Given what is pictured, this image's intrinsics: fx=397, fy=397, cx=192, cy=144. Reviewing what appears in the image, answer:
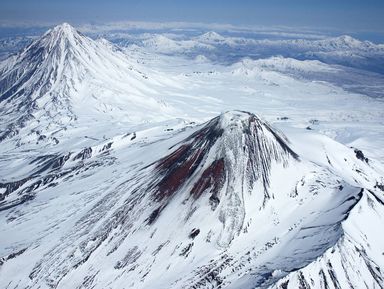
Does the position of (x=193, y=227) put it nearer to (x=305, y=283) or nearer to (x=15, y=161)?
(x=305, y=283)

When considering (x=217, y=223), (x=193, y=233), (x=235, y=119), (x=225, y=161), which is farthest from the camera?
(x=235, y=119)

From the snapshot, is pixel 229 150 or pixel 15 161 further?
pixel 15 161

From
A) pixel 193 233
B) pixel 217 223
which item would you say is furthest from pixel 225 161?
pixel 193 233

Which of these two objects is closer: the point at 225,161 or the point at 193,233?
the point at 193,233

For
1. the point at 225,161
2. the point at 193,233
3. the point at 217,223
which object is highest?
the point at 225,161

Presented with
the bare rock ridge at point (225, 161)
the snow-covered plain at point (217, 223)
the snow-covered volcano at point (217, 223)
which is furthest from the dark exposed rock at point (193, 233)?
the bare rock ridge at point (225, 161)

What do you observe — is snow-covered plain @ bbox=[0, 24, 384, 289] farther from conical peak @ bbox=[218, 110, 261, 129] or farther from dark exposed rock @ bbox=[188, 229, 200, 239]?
dark exposed rock @ bbox=[188, 229, 200, 239]

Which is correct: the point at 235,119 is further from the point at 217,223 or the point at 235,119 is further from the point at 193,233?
the point at 193,233

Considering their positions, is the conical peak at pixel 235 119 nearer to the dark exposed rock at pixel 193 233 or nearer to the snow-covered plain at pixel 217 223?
the snow-covered plain at pixel 217 223

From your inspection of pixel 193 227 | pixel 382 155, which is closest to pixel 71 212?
pixel 193 227
